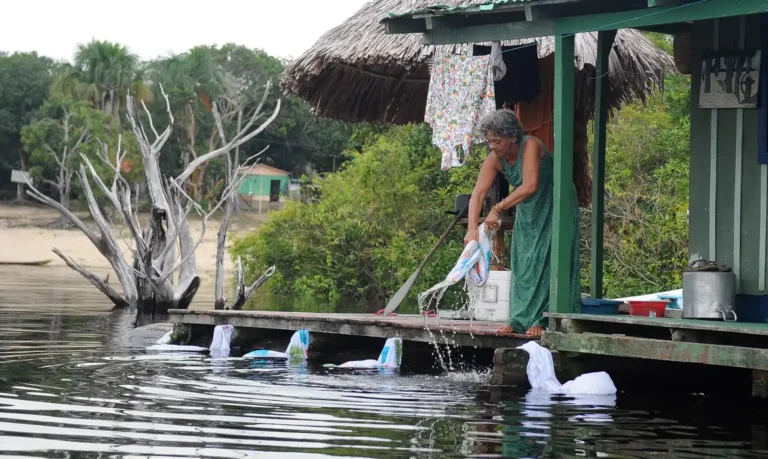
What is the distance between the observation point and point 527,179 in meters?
8.42

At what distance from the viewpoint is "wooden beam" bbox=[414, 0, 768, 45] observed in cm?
716

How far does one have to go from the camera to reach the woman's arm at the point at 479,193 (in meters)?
8.51

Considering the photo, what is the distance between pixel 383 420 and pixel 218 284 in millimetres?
11981

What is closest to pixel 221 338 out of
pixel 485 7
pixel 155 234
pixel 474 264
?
pixel 474 264

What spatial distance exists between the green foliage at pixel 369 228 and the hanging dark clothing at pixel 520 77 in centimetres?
949

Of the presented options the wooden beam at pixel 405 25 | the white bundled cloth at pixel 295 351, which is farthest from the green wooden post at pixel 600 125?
the white bundled cloth at pixel 295 351

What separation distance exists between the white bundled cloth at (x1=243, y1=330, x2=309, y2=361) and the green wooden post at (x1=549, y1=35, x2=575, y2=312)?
2964 mm

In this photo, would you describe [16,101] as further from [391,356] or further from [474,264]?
[474,264]

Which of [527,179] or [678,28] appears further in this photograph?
[678,28]

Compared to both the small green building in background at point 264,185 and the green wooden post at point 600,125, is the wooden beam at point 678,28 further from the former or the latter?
the small green building in background at point 264,185

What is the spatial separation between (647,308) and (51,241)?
115 ft

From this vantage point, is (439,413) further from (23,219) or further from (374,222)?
(23,219)

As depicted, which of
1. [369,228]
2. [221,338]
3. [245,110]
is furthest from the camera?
[245,110]

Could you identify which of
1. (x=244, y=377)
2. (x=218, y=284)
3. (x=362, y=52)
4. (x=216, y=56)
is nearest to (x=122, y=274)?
(x=218, y=284)
